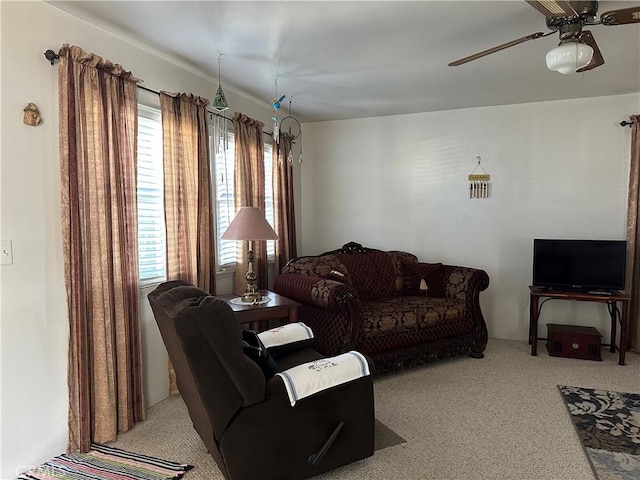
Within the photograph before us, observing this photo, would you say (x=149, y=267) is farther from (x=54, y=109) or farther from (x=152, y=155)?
(x=54, y=109)

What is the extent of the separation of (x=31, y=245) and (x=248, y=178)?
1.95 metres

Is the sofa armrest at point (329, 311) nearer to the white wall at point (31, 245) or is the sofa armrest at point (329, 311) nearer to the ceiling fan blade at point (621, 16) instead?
the white wall at point (31, 245)

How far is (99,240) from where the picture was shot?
243 centimetres

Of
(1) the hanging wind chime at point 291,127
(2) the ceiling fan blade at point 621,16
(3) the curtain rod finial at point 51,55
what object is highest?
(1) the hanging wind chime at point 291,127

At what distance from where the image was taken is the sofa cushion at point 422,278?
164 inches

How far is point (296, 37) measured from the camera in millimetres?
2629

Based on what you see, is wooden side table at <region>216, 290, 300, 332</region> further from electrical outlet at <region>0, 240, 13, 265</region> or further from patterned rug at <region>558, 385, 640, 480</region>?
patterned rug at <region>558, 385, 640, 480</region>

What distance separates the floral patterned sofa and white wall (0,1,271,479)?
1811 mm

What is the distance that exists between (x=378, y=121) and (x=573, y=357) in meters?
3.18

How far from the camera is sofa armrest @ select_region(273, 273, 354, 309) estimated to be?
318 centimetres

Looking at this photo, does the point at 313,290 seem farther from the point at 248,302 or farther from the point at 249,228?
the point at 249,228

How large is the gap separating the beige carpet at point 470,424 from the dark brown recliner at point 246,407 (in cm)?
28

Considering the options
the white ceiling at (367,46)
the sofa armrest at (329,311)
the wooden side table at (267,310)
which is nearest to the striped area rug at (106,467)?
the wooden side table at (267,310)

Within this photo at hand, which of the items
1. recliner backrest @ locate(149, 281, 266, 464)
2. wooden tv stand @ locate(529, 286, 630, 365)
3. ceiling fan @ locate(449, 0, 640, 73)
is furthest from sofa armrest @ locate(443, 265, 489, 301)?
recliner backrest @ locate(149, 281, 266, 464)
